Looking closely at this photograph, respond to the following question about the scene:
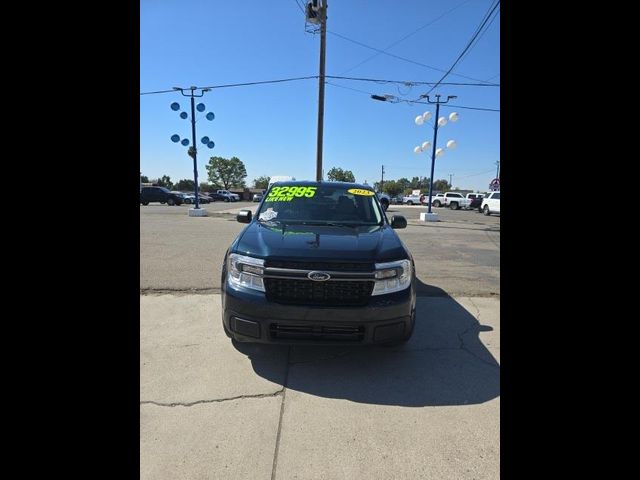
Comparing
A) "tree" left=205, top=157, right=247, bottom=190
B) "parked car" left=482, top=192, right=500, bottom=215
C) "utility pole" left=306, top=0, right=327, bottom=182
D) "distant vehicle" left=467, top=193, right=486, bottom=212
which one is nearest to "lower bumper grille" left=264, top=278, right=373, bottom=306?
"utility pole" left=306, top=0, right=327, bottom=182

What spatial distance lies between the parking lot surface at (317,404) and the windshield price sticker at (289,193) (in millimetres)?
1664

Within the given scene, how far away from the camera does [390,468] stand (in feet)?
6.38

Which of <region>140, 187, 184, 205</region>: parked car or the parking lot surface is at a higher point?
<region>140, 187, 184, 205</region>: parked car

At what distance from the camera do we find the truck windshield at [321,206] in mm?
4027

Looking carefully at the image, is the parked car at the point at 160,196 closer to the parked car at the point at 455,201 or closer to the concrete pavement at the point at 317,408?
the parked car at the point at 455,201

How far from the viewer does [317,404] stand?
8.32 ft

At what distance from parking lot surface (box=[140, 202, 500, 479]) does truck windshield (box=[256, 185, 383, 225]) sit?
4.64 feet

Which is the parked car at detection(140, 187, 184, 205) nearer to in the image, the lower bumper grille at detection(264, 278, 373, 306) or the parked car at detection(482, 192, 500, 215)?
the parked car at detection(482, 192, 500, 215)

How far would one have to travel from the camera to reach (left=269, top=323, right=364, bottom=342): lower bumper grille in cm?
269
